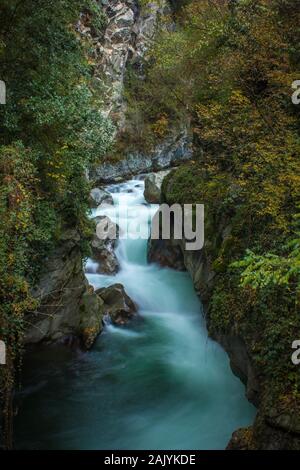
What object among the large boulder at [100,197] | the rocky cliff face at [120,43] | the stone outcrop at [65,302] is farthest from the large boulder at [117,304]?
the rocky cliff face at [120,43]

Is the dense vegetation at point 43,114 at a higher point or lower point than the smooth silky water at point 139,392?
higher

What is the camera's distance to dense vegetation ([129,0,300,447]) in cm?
579

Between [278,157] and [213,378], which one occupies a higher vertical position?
[278,157]

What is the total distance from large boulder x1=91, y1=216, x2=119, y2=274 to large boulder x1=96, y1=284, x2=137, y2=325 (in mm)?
2170

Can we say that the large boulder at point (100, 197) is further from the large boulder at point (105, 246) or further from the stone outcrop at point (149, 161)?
the large boulder at point (105, 246)

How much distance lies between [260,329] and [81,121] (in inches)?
223

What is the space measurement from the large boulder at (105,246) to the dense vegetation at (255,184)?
3224 mm

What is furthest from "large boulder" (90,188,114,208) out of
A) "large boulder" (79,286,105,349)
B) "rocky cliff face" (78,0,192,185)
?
"large boulder" (79,286,105,349)

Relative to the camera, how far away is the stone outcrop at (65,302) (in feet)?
32.3

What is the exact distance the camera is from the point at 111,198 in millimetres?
20484

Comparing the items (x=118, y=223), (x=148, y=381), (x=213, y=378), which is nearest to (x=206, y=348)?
(x=213, y=378)

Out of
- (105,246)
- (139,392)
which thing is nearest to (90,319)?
(139,392)

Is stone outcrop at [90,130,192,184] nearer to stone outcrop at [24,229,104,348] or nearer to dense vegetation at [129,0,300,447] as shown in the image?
dense vegetation at [129,0,300,447]

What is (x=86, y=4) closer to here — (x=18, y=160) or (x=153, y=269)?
(x=18, y=160)
